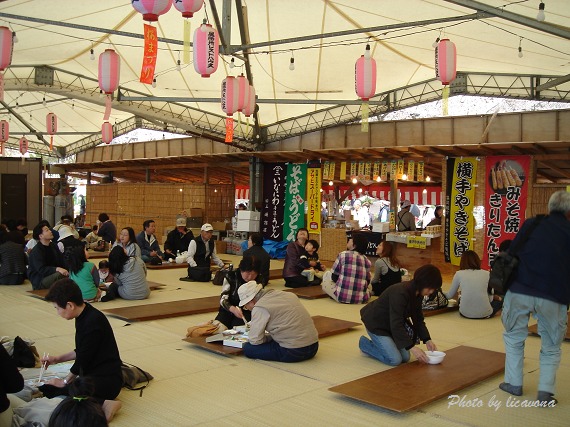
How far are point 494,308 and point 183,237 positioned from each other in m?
6.63

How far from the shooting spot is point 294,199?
47.1ft

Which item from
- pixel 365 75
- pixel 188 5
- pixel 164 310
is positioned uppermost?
pixel 188 5

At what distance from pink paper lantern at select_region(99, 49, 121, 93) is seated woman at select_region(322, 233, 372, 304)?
16.4ft

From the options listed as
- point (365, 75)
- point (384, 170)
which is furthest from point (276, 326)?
point (384, 170)

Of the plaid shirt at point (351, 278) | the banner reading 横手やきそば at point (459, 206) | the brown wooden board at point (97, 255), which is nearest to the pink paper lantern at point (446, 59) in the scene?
the plaid shirt at point (351, 278)

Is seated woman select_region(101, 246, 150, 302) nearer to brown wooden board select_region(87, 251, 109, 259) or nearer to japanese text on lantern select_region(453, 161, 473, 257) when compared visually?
brown wooden board select_region(87, 251, 109, 259)

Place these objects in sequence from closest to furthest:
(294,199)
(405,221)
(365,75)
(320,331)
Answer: (320,331) < (365,75) < (405,221) < (294,199)

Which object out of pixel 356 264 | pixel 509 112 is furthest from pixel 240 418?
pixel 509 112

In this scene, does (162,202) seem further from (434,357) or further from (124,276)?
(434,357)

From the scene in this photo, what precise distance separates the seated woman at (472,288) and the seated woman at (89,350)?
439 cm

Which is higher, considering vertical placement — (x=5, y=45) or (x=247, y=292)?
(x=5, y=45)

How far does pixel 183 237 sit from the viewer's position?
39.4 feet

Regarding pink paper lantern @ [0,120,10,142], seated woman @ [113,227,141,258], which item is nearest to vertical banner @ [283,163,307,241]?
seated woman @ [113,227,141,258]

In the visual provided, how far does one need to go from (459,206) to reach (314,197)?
12.0ft
